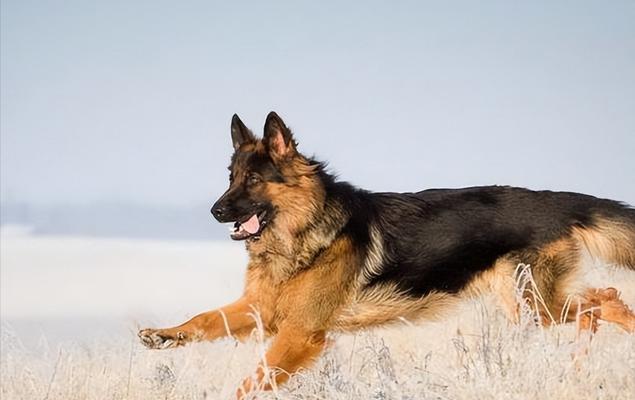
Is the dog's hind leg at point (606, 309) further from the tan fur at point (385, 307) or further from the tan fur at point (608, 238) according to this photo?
the tan fur at point (385, 307)

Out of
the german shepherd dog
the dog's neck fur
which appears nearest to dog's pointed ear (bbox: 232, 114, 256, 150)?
the german shepherd dog

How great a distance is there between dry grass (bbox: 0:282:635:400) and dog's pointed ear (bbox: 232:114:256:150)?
6.08 feet

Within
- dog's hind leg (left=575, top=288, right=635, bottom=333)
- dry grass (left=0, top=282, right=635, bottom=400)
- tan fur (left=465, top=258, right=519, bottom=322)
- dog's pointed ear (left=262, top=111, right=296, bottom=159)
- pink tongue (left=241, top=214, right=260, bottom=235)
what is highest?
dog's pointed ear (left=262, top=111, right=296, bottom=159)

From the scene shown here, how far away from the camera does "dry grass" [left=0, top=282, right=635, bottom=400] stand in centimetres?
630

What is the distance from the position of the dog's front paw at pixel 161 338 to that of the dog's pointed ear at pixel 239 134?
191 cm

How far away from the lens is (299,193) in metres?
8.16

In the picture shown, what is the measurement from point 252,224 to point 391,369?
2.00 m

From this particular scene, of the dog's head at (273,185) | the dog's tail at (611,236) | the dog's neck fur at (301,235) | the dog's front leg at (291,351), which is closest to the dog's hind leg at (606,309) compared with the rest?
the dog's tail at (611,236)

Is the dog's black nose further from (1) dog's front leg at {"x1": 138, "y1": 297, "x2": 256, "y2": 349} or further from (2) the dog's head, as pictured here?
(1) dog's front leg at {"x1": 138, "y1": 297, "x2": 256, "y2": 349}

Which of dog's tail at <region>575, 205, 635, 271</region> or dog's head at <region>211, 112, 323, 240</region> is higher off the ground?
dog's head at <region>211, 112, 323, 240</region>

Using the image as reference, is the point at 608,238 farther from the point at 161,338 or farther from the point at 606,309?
the point at 161,338

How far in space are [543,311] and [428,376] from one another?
228cm

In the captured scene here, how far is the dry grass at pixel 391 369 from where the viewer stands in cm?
630

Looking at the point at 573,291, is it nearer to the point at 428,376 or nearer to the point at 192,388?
the point at 428,376
